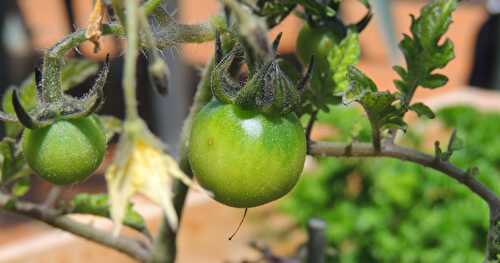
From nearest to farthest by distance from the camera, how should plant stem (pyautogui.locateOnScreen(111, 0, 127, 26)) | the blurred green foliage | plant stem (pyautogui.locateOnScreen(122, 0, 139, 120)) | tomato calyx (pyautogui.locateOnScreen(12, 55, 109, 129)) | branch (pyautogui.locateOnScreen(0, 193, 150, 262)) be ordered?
plant stem (pyautogui.locateOnScreen(122, 0, 139, 120)), plant stem (pyautogui.locateOnScreen(111, 0, 127, 26)), tomato calyx (pyautogui.locateOnScreen(12, 55, 109, 129)), branch (pyautogui.locateOnScreen(0, 193, 150, 262)), the blurred green foliage

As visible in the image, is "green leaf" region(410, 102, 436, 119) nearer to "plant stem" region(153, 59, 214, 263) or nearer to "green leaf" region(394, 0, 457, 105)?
"green leaf" region(394, 0, 457, 105)

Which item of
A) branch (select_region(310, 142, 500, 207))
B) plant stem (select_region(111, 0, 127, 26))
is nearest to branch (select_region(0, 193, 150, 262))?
branch (select_region(310, 142, 500, 207))

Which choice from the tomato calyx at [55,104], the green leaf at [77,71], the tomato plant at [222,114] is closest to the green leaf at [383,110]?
the tomato plant at [222,114]

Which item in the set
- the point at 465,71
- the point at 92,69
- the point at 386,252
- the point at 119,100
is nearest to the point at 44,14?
the point at 119,100

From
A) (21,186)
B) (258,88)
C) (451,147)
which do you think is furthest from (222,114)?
(21,186)

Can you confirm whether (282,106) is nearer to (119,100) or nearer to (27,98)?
(27,98)

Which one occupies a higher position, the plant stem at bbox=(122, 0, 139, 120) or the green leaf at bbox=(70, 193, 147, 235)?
the plant stem at bbox=(122, 0, 139, 120)

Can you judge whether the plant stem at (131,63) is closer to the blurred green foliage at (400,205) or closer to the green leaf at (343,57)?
the green leaf at (343,57)
